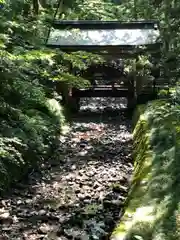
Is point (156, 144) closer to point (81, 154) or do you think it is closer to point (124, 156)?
point (124, 156)

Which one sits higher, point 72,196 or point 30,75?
point 30,75

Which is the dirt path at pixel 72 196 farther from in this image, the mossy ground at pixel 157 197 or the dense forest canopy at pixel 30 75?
the mossy ground at pixel 157 197

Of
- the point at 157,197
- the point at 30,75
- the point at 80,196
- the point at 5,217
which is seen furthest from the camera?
the point at 30,75

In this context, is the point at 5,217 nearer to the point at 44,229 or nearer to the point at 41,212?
the point at 41,212

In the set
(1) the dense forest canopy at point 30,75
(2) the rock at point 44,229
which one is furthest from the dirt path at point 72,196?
(1) the dense forest canopy at point 30,75

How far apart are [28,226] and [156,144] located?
3.01 metres

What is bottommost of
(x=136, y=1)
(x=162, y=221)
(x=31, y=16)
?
(x=162, y=221)

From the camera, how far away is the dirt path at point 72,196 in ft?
18.4

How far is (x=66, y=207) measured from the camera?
651cm

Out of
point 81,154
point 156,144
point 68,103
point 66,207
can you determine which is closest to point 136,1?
point 68,103

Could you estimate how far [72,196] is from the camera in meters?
7.06

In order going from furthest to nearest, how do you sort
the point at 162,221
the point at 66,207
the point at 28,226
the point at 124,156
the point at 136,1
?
the point at 136,1, the point at 124,156, the point at 66,207, the point at 28,226, the point at 162,221

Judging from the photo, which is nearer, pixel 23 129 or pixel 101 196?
pixel 101 196

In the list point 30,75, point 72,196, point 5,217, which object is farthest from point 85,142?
point 5,217
